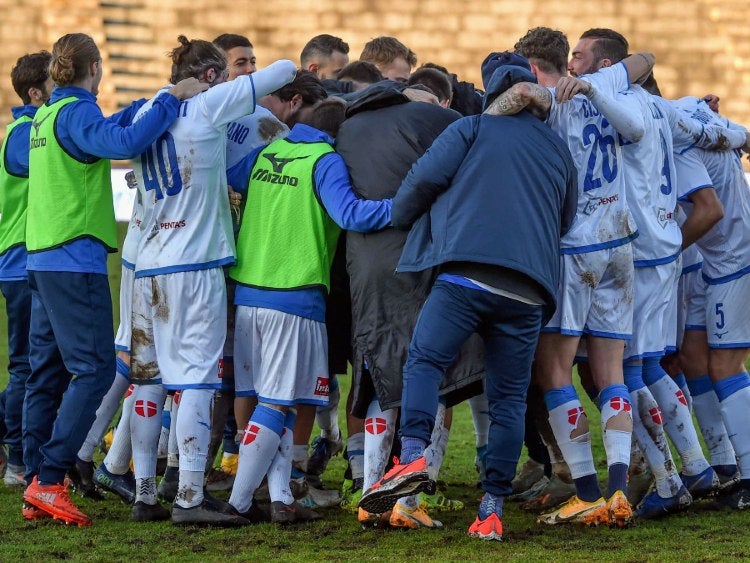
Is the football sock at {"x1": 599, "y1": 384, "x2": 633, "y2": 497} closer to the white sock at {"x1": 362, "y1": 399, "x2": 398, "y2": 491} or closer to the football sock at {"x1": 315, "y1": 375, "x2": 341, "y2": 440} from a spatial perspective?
the white sock at {"x1": 362, "y1": 399, "x2": 398, "y2": 491}

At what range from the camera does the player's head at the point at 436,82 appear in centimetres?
677

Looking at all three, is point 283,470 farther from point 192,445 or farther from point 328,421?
Result: point 328,421

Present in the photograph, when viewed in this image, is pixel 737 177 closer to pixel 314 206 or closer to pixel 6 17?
pixel 314 206

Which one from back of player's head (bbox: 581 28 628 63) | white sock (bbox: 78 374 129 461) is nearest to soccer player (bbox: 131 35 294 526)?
white sock (bbox: 78 374 129 461)

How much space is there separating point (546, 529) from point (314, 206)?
1.71 m

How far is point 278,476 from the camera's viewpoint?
6.12m

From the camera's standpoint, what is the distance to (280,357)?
19.8 feet

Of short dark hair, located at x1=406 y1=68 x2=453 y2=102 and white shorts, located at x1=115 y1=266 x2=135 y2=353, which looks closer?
white shorts, located at x1=115 y1=266 x2=135 y2=353

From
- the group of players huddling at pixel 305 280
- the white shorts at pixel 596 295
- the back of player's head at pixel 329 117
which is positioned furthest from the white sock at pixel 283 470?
the back of player's head at pixel 329 117

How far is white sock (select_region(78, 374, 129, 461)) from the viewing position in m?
6.87

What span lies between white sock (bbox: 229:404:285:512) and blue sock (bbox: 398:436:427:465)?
741 mm

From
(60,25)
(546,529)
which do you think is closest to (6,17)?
(60,25)

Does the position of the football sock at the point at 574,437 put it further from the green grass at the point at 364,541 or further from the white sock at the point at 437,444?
the white sock at the point at 437,444

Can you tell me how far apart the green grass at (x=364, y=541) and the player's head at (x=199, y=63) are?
199 centimetres
